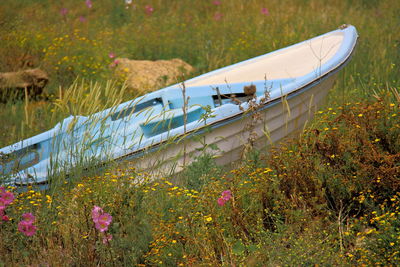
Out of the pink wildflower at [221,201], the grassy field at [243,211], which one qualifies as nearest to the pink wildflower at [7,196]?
the grassy field at [243,211]

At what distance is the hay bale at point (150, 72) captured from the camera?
689 cm

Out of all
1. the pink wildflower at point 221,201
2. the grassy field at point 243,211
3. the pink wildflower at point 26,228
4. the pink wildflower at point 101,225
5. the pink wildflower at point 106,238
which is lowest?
the grassy field at point 243,211

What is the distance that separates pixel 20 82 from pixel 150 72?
5.27 feet

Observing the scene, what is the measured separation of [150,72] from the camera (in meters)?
7.20

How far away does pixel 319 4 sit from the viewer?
1122cm

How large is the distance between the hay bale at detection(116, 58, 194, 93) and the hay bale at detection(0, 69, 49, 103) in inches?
37.6

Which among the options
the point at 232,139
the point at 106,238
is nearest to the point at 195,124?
the point at 232,139

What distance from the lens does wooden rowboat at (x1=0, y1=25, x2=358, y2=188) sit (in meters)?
3.82

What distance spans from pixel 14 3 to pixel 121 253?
824 centimetres

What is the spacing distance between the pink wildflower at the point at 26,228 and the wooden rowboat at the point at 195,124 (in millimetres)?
636

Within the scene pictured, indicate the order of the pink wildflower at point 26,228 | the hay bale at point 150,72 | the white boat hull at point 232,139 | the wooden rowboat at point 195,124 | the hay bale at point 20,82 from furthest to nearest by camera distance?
the hay bale at point 150,72, the hay bale at point 20,82, the white boat hull at point 232,139, the wooden rowboat at point 195,124, the pink wildflower at point 26,228

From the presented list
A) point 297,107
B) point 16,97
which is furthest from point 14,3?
point 297,107

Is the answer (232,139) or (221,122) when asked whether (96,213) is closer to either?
(221,122)

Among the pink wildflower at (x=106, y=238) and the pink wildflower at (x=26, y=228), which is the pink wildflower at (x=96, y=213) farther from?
the pink wildflower at (x=26, y=228)
